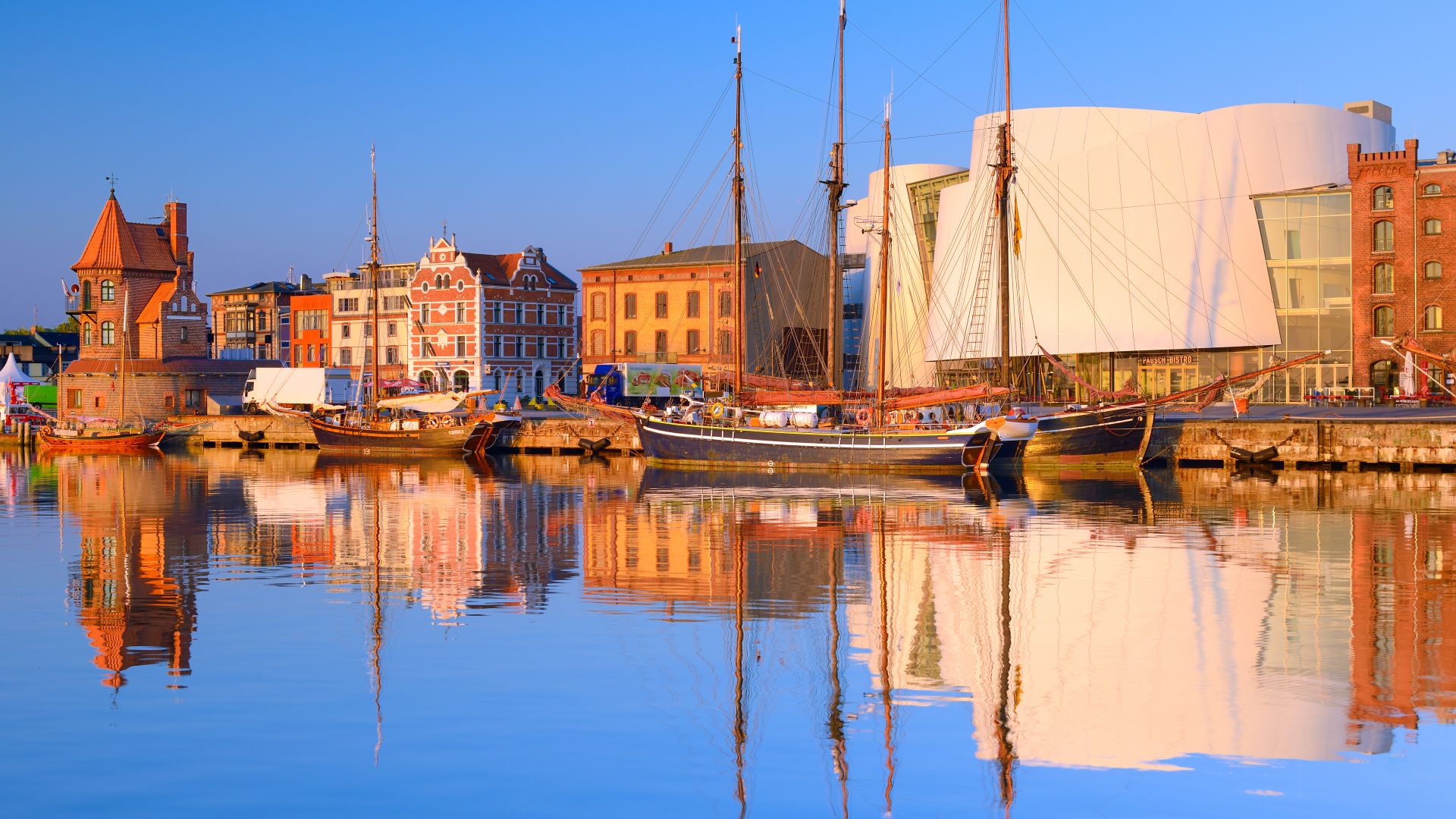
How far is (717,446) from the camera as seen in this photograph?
192 ft

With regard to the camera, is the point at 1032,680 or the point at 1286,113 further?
the point at 1286,113

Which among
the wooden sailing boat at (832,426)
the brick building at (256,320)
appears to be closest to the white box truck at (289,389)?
the brick building at (256,320)

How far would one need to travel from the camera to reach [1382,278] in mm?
73062

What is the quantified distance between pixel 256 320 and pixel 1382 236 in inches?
3427

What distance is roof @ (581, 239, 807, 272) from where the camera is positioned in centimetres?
9425

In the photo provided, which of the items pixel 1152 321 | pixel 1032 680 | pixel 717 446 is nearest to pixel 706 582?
pixel 1032 680

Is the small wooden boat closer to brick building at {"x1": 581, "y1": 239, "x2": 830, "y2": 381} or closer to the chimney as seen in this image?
the chimney

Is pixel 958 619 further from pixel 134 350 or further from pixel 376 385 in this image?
pixel 134 350

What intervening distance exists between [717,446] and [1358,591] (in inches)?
1424

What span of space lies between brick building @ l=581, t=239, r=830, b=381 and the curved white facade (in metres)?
13.4

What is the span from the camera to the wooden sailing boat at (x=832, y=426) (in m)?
54.0

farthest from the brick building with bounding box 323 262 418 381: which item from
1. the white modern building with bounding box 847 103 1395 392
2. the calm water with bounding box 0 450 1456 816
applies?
the calm water with bounding box 0 450 1456 816

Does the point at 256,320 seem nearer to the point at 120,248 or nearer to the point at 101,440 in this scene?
the point at 120,248

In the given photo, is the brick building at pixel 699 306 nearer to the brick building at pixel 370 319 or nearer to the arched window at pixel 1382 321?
the brick building at pixel 370 319
